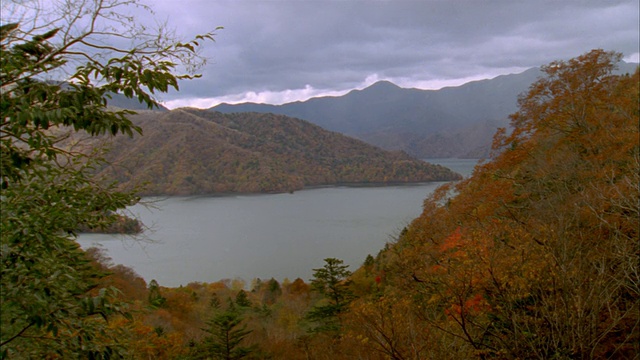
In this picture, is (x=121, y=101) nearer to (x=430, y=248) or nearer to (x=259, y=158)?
(x=430, y=248)

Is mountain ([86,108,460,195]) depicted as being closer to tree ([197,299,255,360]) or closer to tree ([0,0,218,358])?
tree ([197,299,255,360])

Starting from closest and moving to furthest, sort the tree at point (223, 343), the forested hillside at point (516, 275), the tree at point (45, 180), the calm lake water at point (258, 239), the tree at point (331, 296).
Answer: the tree at point (45, 180)
the forested hillside at point (516, 275)
the tree at point (223, 343)
the tree at point (331, 296)
the calm lake water at point (258, 239)

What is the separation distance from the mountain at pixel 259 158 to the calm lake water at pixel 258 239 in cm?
2550

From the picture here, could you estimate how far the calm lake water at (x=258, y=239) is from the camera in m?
31.2

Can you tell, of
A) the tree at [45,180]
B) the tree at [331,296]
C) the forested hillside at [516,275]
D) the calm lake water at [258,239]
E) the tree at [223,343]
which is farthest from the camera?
the calm lake water at [258,239]

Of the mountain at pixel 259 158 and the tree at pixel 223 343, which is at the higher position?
Result: the mountain at pixel 259 158

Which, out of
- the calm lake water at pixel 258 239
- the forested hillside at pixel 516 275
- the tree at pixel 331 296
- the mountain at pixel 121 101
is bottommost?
the calm lake water at pixel 258 239

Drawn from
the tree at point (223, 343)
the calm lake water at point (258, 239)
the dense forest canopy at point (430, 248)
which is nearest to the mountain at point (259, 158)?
the calm lake water at point (258, 239)

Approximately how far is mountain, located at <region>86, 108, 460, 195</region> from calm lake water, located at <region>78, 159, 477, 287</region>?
1004 inches

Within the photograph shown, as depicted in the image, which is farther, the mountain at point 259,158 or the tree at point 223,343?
the mountain at point 259,158

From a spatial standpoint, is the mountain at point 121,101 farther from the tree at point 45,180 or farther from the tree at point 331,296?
the tree at point 331,296

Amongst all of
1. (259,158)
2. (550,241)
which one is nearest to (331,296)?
(550,241)

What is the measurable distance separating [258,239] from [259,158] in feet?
223

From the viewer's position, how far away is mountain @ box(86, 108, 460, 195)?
90250 millimetres
